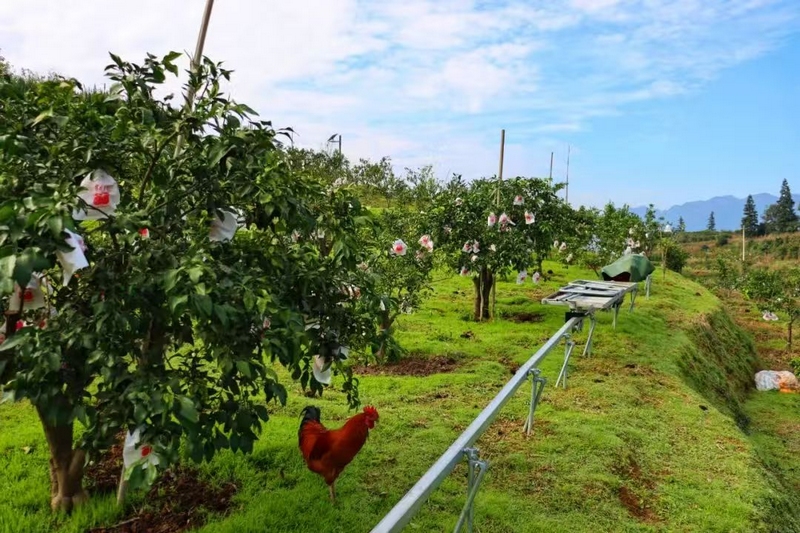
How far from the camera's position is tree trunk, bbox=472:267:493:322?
915 centimetres

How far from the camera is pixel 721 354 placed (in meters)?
10.6

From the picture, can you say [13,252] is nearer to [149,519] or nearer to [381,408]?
[149,519]

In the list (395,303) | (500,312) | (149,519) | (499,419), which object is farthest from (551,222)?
(149,519)

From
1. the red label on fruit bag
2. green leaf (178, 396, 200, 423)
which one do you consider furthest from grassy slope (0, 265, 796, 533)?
the red label on fruit bag

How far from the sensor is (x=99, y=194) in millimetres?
2090

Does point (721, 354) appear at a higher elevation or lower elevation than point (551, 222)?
lower

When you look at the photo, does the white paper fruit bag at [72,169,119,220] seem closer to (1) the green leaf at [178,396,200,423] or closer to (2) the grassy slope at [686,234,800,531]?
(1) the green leaf at [178,396,200,423]

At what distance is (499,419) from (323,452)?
2.24m

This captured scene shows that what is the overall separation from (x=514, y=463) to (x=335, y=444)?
1634mm

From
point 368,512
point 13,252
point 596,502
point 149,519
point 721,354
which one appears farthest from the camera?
point 721,354

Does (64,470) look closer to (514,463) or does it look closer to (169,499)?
(169,499)

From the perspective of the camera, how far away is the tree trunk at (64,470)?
2906 millimetres

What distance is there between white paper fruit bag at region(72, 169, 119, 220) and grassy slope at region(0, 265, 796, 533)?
1.71m

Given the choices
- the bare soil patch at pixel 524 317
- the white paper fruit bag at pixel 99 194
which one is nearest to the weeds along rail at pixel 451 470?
the white paper fruit bag at pixel 99 194
